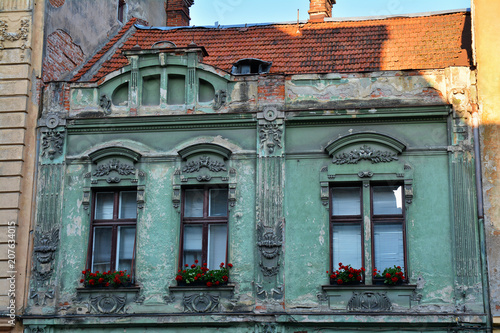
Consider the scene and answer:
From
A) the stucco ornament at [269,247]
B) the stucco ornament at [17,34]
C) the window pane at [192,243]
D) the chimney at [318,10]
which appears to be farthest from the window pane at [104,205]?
the chimney at [318,10]

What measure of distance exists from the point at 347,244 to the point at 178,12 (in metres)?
9.56

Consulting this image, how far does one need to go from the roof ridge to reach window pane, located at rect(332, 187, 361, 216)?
5.53 meters

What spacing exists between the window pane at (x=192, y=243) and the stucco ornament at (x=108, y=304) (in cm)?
127

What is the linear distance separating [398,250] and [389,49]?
14.7ft

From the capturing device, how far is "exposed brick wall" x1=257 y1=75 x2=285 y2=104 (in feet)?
45.6

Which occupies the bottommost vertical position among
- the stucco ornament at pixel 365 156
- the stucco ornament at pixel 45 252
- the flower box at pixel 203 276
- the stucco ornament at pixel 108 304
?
the stucco ornament at pixel 108 304

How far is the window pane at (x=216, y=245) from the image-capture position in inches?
532

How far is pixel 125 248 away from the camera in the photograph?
1378cm

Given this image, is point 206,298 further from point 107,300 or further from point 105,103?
point 105,103

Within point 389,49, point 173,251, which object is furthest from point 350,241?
point 389,49

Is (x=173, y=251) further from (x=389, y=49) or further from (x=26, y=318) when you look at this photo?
(x=389, y=49)

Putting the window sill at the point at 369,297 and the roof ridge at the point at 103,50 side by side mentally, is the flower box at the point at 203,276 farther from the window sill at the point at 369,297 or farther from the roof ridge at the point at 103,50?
the roof ridge at the point at 103,50

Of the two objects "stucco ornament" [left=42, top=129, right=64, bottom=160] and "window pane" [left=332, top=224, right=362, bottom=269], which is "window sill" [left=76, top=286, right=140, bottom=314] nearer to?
"stucco ornament" [left=42, top=129, right=64, bottom=160]

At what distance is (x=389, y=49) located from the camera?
15.6 metres
